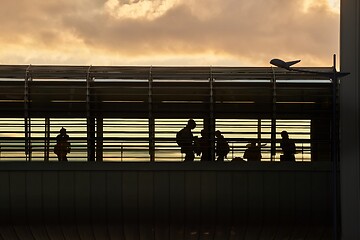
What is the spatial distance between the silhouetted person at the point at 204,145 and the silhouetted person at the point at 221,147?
10.6 inches

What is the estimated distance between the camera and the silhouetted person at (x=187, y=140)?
23188mm

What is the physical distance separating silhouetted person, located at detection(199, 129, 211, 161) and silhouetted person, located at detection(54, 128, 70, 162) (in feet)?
12.9

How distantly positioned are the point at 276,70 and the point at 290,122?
1.75 meters

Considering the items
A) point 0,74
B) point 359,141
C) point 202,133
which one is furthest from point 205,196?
point 0,74

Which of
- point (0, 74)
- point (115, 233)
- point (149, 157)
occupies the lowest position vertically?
point (115, 233)

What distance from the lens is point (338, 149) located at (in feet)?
76.3

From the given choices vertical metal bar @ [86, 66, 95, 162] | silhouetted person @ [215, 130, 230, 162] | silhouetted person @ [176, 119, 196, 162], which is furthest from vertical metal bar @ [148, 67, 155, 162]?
silhouetted person @ [215, 130, 230, 162]

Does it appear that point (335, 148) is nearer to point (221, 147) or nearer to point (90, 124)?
point (221, 147)

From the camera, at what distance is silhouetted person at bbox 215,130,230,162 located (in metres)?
23.2

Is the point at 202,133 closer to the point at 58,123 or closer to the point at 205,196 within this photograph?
the point at 205,196

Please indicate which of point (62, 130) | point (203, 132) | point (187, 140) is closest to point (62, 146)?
point (62, 130)

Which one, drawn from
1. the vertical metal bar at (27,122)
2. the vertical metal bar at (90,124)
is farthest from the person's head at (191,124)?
the vertical metal bar at (27,122)

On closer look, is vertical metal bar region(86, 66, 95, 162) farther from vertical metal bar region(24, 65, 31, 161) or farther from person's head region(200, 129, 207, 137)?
person's head region(200, 129, 207, 137)

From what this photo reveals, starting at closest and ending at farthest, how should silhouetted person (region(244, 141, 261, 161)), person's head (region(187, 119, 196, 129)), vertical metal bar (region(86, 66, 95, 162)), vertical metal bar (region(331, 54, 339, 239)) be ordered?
1. vertical metal bar (region(331, 54, 339, 239))
2. vertical metal bar (region(86, 66, 95, 162))
3. silhouetted person (region(244, 141, 261, 161))
4. person's head (region(187, 119, 196, 129))
